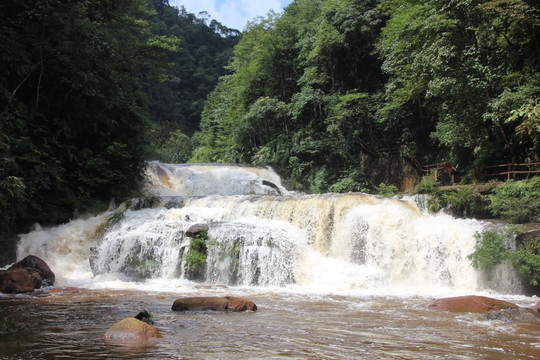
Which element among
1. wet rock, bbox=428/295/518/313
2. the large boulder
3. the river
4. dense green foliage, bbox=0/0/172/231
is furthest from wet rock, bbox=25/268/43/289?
wet rock, bbox=428/295/518/313

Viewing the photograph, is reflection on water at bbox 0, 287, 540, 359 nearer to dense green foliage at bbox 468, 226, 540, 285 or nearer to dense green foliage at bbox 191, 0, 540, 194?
dense green foliage at bbox 468, 226, 540, 285

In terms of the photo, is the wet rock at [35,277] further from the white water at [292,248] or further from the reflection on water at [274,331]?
the reflection on water at [274,331]

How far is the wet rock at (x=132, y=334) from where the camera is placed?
15.4 feet

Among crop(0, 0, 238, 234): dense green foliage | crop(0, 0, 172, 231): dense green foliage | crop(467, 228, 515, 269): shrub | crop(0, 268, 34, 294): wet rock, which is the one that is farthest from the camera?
crop(0, 0, 172, 231): dense green foliage

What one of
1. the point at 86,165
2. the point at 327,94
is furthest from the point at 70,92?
the point at 327,94

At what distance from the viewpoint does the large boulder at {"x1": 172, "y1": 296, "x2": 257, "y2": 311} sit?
694cm

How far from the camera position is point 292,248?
11914 millimetres

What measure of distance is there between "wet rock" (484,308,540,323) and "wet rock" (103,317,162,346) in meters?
4.93

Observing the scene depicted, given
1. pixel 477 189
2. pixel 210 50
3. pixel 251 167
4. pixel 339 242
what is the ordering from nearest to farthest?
pixel 339 242
pixel 477 189
pixel 251 167
pixel 210 50

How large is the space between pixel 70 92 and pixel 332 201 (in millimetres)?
10686

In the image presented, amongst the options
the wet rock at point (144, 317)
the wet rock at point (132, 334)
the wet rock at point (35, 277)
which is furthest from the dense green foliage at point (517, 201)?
the wet rock at point (35, 277)

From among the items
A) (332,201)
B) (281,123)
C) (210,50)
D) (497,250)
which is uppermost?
(210,50)

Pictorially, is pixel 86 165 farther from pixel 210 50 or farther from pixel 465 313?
pixel 210 50

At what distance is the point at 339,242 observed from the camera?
1240 cm
